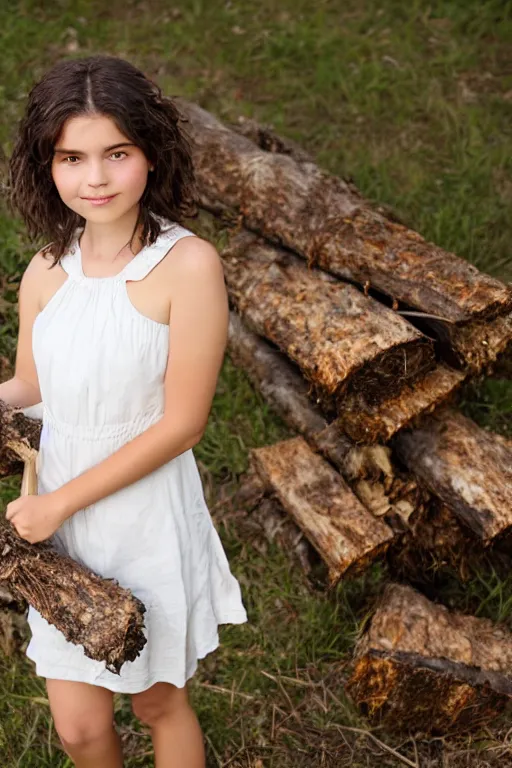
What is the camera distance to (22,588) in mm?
2160

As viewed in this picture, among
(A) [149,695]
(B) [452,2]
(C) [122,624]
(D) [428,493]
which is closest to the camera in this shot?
(C) [122,624]

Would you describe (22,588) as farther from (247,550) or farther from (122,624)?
(247,550)

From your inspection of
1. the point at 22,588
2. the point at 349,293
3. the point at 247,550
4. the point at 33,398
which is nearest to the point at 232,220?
the point at 349,293

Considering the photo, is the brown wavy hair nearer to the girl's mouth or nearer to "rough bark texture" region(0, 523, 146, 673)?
the girl's mouth

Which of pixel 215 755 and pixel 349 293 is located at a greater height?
pixel 349 293

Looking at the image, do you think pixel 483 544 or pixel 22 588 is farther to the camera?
pixel 483 544

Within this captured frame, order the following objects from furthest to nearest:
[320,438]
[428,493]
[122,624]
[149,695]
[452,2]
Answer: [452,2]
[320,438]
[428,493]
[149,695]
[122,624]

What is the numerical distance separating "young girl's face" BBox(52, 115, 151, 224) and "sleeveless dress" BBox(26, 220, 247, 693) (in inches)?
6.1

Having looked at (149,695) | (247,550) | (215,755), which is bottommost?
(215,755)

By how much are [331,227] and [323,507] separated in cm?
113

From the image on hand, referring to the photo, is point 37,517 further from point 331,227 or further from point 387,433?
point 331,227

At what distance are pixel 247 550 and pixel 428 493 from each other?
822 millimetres

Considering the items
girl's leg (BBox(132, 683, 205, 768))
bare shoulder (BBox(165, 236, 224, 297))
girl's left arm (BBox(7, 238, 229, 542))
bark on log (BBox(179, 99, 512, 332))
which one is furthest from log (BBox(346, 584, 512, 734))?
bare shoulder (BBox(165, 236, 224, 297))

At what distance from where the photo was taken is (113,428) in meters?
2.15
